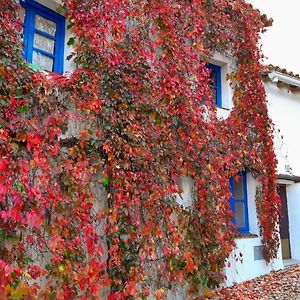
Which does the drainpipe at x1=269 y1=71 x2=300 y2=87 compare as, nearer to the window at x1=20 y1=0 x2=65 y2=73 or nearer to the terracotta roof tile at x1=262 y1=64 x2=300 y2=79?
the terracotta roof tile at x1=262 y1=64 x2=300 y2=79

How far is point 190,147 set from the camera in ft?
19.9

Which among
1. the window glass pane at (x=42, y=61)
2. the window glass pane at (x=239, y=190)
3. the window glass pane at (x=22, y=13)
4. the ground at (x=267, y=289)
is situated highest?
the window glass pane at (x=22, y=13)

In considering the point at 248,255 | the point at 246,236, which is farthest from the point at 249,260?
the point at 246,236

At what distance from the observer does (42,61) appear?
557cm

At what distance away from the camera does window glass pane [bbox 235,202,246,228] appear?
7.68 m

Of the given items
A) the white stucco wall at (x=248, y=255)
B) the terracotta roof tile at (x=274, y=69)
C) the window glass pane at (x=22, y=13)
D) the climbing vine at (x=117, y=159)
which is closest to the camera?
the climbing vine at (x=117, y=159)

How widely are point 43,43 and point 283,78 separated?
6137mm

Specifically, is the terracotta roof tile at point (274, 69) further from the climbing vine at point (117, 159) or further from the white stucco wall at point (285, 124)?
the climbing vine at point (117, 159)

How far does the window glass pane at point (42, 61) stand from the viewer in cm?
548

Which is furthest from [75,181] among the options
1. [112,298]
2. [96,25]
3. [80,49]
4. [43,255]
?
[96,25]

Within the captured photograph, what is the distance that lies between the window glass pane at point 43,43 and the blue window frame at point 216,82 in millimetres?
3650

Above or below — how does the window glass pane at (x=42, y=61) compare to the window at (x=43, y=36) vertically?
below

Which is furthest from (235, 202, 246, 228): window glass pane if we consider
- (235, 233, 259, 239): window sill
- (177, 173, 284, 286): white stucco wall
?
(235, 233, 259, 239): window sill

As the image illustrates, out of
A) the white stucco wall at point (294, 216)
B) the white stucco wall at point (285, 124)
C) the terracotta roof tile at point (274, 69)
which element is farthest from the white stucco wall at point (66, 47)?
the white stucco wall at point (294, 216)
